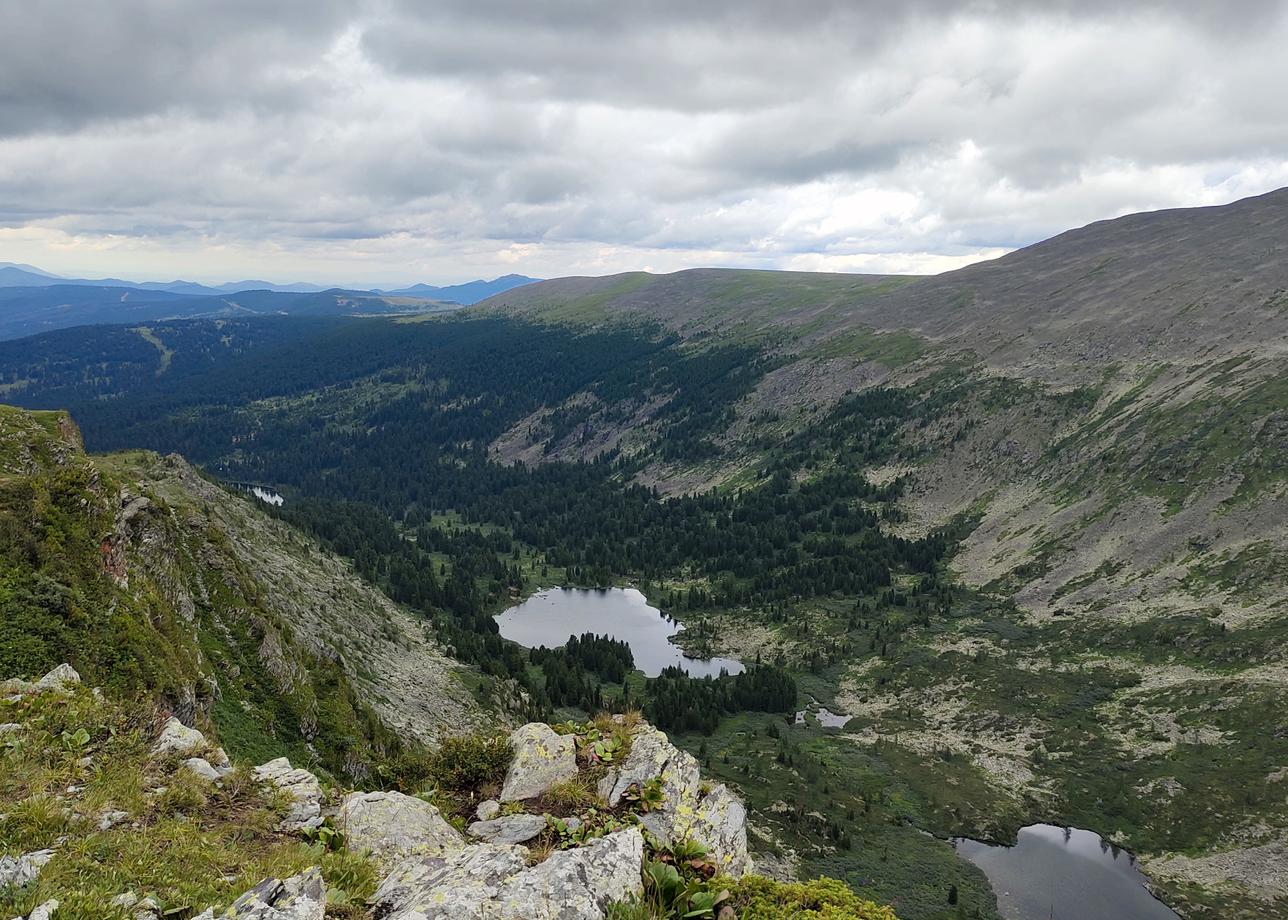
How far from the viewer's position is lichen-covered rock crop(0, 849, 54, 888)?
9.96m

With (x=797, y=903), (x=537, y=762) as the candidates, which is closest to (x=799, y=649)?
(x=537, y=762)

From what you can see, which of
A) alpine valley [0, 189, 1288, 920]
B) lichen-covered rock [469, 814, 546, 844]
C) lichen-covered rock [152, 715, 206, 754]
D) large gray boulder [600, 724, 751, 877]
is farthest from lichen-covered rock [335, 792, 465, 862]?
lichen-covered rock [152, 715, 206, 754]

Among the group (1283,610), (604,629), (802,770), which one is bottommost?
(604,629)

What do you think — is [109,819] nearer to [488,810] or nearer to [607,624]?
[488,810]

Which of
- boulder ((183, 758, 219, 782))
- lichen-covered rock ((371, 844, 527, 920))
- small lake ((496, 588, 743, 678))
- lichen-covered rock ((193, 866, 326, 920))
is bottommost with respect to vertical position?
small lake ((496, 588, 743, 678))

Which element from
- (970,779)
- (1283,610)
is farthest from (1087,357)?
(970,779)

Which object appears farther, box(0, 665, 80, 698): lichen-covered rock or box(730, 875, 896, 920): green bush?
box(0, 665, 80, 698): lichen-covered rock

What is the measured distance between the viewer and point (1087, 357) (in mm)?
166375

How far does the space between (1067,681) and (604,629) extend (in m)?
78.8

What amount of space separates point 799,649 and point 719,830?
100201 mm

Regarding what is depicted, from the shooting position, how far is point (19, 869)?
10180 millimetres

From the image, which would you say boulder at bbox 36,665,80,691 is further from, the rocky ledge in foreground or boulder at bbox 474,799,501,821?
boulder at bbox 474,799,501,821

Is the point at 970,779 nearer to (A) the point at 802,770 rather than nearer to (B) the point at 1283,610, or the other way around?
(A) the point at 802,770

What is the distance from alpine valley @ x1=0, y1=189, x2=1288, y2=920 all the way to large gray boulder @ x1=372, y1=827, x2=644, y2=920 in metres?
0.18
